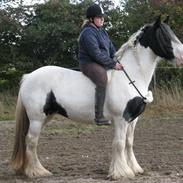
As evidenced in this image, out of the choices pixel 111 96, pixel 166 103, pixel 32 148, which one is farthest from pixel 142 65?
pixel 166 103

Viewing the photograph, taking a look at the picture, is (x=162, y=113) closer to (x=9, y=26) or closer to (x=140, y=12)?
(x=140, y=12)

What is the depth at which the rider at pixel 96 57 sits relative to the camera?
619cm

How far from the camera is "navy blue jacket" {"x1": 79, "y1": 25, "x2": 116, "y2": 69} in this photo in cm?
621

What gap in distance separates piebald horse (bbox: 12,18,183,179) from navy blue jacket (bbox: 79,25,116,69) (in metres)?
0.20

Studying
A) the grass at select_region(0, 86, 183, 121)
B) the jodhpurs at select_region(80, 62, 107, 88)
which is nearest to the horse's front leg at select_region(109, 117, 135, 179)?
the jodhpurs at select_region(80, 62, 107, 88)

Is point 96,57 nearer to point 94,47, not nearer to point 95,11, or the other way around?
point 94,47

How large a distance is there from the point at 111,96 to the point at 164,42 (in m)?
0.95

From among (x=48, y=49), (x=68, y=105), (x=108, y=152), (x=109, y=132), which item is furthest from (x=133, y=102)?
(x=48, y=49)

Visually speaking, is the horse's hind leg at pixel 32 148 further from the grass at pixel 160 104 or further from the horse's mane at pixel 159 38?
the grass at pixel 160 104

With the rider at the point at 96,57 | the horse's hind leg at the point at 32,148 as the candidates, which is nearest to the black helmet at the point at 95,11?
the rider at the point at 96,57

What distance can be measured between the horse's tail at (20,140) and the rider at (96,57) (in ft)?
3.37

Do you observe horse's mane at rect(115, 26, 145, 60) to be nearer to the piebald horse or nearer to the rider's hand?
the piebald horse

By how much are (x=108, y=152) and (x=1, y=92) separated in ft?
26.4

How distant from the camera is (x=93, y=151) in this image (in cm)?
802
